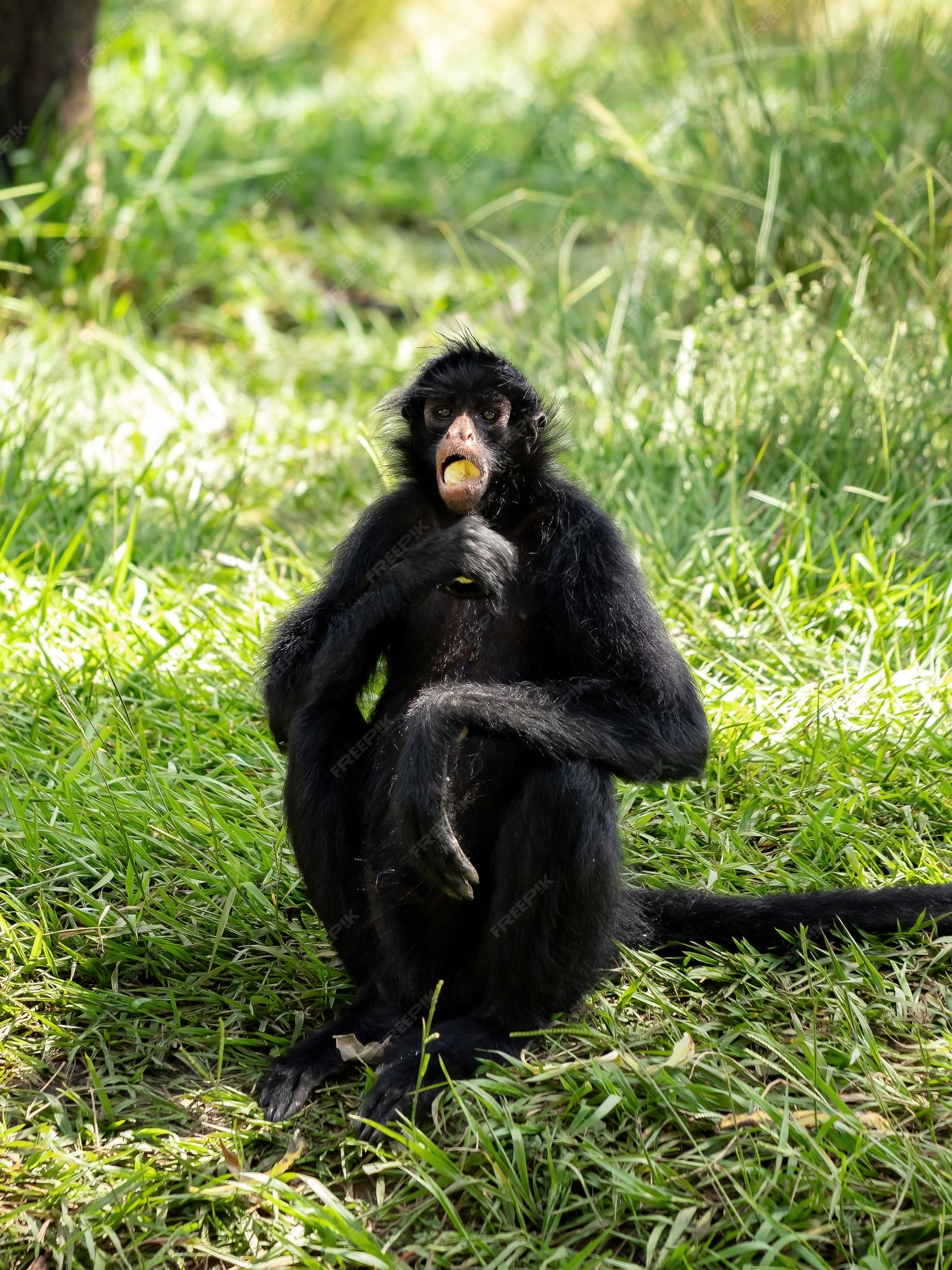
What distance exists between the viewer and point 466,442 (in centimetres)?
341

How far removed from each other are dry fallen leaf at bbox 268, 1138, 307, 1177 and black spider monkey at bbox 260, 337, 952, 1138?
122 millimetres

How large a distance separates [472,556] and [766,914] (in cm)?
133

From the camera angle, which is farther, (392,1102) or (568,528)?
(568,528)

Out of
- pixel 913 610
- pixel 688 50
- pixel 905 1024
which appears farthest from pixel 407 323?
pixel 905 1024

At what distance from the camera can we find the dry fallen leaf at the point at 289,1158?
291 cm

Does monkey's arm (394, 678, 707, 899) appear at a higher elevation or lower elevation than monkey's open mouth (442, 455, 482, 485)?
lower

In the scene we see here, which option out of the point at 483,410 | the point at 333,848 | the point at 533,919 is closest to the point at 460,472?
the point at 483,410

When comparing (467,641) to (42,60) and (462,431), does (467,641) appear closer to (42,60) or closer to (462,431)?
(462,431)

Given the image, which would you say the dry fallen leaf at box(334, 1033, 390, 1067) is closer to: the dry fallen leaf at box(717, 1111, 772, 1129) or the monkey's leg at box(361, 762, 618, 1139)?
the monkey's leg at box(361, 762, 618, 1139)

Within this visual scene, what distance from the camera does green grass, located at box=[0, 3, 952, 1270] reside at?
287 cm

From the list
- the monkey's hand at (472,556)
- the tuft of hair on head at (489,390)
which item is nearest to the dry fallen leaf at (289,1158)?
the monkey's hand at (472,556)

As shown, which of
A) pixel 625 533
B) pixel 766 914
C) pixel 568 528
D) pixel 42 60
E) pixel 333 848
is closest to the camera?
pixel 333 848

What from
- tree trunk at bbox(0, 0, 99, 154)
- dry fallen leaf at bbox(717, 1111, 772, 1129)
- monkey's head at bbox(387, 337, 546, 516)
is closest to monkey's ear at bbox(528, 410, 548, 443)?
monkey's head at bbox(387, 337, 546, 516)

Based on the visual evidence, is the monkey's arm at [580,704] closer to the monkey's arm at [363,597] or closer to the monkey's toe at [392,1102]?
the monkey's arm at [363,597]
